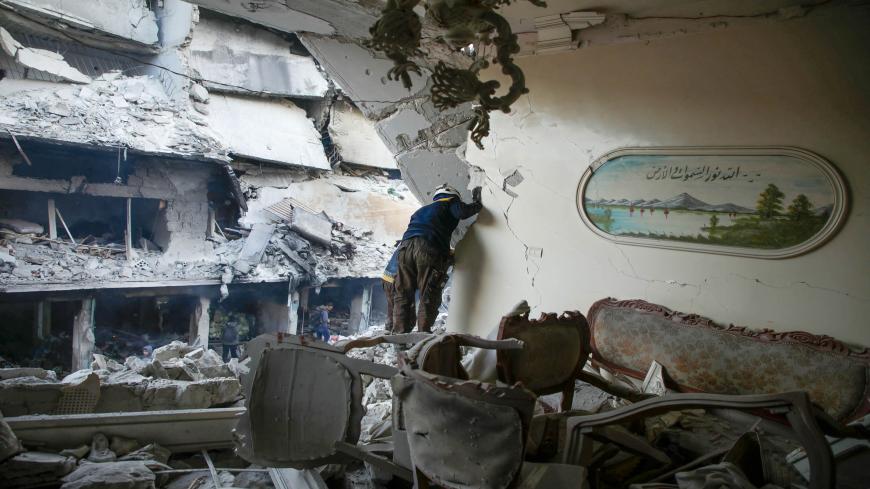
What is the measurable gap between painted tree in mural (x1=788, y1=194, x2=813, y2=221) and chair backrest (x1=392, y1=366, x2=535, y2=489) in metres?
2.51

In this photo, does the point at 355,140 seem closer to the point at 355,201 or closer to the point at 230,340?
the point at 355,201

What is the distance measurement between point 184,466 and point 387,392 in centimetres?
165

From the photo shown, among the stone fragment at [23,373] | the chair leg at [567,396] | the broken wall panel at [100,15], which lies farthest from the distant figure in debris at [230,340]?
the chair leg at [567,396]

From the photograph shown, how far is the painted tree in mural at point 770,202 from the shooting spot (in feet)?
9.51

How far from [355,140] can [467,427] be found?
12461 mm

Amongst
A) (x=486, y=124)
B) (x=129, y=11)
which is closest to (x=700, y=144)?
(x=486, y=124)

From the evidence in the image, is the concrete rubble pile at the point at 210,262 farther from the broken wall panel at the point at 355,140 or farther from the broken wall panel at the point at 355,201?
the broken wall panel at the point at 355,140

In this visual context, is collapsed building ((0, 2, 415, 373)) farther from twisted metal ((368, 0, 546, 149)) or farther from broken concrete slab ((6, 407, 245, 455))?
twisted metal ((368, 0, 546, 149))

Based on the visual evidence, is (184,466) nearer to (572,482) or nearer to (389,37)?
(572,482)

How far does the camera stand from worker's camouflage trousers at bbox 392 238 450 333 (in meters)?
4.27

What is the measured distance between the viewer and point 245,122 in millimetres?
11445

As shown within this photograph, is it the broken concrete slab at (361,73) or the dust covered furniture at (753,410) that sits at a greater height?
the broken concrete slab at (361,73)

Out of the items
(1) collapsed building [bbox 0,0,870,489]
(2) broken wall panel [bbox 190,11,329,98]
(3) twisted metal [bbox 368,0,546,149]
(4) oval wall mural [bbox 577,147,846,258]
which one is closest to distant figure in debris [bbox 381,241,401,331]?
(1) collapsed building [bbox 0,0,870,489]

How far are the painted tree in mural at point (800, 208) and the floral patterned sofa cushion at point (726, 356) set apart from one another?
27.9 inches
